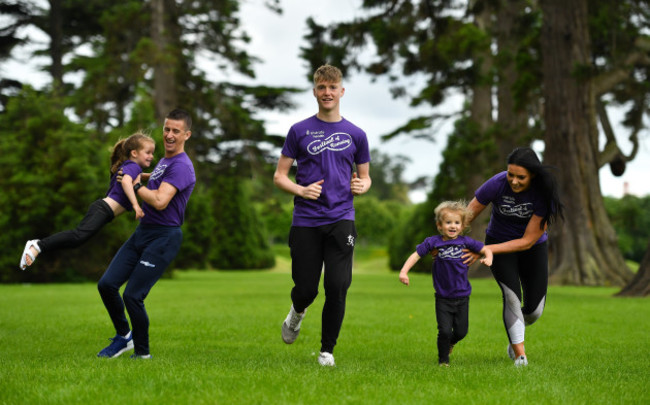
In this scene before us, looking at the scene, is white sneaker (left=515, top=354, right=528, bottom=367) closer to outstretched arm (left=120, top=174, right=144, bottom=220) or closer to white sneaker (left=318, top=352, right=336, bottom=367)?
white sneaker (left=318, top=352, right=336, bottom=367)

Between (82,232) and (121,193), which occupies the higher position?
(121,193)

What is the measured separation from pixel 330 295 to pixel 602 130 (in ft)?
73.6

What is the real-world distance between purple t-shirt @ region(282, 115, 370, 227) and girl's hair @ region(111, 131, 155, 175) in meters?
1.53

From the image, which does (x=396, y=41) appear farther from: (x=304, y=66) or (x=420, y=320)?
(x=420, y=320)

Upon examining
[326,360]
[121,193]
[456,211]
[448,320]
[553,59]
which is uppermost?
[553,59]

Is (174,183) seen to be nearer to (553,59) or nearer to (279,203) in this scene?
(553,59)

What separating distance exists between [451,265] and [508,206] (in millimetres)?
816

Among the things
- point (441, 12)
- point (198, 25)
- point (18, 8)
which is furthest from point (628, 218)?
point (18, 8)

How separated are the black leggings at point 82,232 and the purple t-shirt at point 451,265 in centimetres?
297

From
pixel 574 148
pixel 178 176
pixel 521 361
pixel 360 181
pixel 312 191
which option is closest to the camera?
pixel 312 191

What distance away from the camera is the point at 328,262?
6.36 meters

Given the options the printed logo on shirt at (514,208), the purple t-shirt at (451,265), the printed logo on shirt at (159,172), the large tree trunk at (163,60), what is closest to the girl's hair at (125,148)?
the printed logo on shirt at (159,172)

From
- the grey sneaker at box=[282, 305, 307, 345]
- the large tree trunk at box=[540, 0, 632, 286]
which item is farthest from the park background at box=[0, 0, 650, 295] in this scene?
the grey sneaker at box=[282, 305, 307, 345]

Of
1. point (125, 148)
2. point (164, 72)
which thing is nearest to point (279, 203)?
point (164, 72)
